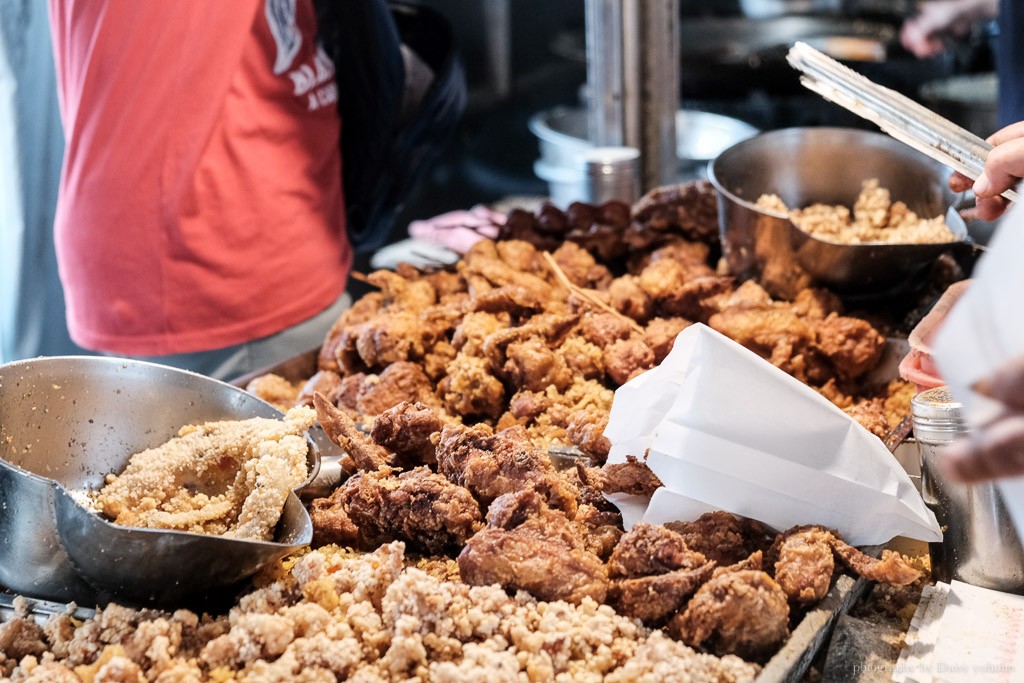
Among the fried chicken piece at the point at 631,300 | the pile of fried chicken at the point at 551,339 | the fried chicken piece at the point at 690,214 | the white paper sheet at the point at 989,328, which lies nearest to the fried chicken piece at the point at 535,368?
the pile of fried chicken at the point at 551,339

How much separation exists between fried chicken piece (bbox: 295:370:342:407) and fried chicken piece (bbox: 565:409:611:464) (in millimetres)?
650

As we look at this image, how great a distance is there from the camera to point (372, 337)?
93.0 inches

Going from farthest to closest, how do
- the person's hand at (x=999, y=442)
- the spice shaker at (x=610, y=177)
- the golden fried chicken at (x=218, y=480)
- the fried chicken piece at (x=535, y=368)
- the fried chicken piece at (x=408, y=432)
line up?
1. the spice shaker at (x=610, y=177)
2. the fried chicken piece at (x=535, y=368)
3. the fried chicken piece at (x=408, y=432)
4. the golden fried chicken at (x=218, y=480)
5. the person's hand at (x=999, y=442)

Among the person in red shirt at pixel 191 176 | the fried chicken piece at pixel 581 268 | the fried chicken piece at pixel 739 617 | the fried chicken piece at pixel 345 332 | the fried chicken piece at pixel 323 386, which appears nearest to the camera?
the fried chicken piece at pixel 739 617

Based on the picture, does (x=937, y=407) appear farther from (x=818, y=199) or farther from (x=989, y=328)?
(x=818, y=199)

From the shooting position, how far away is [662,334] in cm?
231

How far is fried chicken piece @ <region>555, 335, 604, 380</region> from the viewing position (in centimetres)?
224

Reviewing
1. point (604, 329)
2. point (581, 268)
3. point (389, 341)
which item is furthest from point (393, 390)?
point (581, 268)

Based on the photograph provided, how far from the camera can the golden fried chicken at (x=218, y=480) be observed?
1632mm

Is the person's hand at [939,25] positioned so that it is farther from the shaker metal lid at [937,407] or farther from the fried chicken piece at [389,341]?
the shaker metal lid at [937,407]

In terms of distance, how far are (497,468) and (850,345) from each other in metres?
1.03

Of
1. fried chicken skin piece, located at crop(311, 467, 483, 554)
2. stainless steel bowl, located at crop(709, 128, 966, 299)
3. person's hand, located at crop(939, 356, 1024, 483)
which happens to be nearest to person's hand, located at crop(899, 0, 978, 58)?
stainless steel bowl, located at crop(709, 128, 966, 299)

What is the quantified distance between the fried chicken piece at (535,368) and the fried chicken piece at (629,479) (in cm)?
45

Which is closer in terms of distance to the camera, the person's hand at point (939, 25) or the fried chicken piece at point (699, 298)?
the fried chicken piece at point (699, 298)
